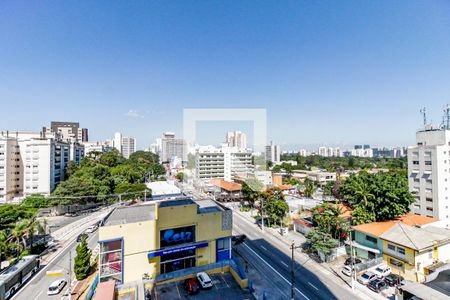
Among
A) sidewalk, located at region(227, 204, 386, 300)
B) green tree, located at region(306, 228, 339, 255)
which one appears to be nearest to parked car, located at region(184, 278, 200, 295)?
sidewalk, located at region(227, 204, 386, 300)

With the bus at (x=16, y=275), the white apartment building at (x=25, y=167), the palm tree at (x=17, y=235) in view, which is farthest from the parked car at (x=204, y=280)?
the white apartment building at (x=25, y=167)

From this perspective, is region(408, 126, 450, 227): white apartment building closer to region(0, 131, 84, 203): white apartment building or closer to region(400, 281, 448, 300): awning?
region(400, 281, 448, 300): awning

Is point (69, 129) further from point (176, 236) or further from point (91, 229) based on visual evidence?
point (176, 236)

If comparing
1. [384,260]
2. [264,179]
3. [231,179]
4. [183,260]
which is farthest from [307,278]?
[231,179]

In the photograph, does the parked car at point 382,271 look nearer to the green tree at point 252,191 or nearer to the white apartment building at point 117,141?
the green tree at point 252,191

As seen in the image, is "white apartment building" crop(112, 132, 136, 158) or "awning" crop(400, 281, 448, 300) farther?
"white apartment building" crop(112, 132, 136, 158)

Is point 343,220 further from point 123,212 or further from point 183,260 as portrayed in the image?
point 123,212
